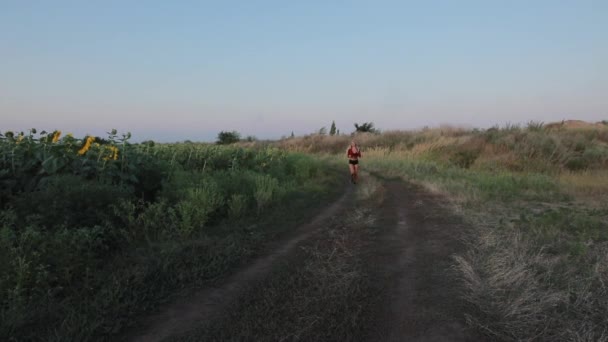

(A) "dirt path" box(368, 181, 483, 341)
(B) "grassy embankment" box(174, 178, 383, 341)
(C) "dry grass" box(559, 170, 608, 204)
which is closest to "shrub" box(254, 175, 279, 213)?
(A) "dirt path" box(368, 181, 483, 341)

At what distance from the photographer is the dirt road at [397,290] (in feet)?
11.6

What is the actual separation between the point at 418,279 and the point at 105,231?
13.6 ft

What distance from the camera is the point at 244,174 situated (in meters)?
10.6

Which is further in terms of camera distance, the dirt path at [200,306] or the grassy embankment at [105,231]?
the grassy embankment at [105,231]

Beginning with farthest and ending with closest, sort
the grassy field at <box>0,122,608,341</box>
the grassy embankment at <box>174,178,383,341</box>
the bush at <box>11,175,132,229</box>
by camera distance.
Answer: the bush at <box>11,175,132,229</box> < the grassy field at <box>0,122,608,341</box> < the grassy embankment at <box>174,178,383,341</box>

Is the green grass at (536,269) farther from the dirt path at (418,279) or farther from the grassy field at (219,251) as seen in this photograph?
the dirt path at (418,279)

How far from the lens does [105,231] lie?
5629 mm

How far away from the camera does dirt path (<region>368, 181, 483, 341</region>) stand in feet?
11.7

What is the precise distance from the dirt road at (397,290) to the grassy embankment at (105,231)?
0.96ft

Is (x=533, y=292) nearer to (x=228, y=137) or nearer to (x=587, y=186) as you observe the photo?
(x=587, y=186)

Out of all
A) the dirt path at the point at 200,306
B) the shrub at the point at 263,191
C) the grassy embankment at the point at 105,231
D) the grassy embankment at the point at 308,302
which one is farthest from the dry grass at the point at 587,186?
the dirt path at the point at 200,306

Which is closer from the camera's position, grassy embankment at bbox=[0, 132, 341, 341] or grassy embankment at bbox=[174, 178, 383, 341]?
grassy embankment at bbox=[174, 178, 383, 341]

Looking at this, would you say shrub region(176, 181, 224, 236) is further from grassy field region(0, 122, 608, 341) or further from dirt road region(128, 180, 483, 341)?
dirt road region(128, 180, 483, 341)

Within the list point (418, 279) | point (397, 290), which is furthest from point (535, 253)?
point (397, 290)
